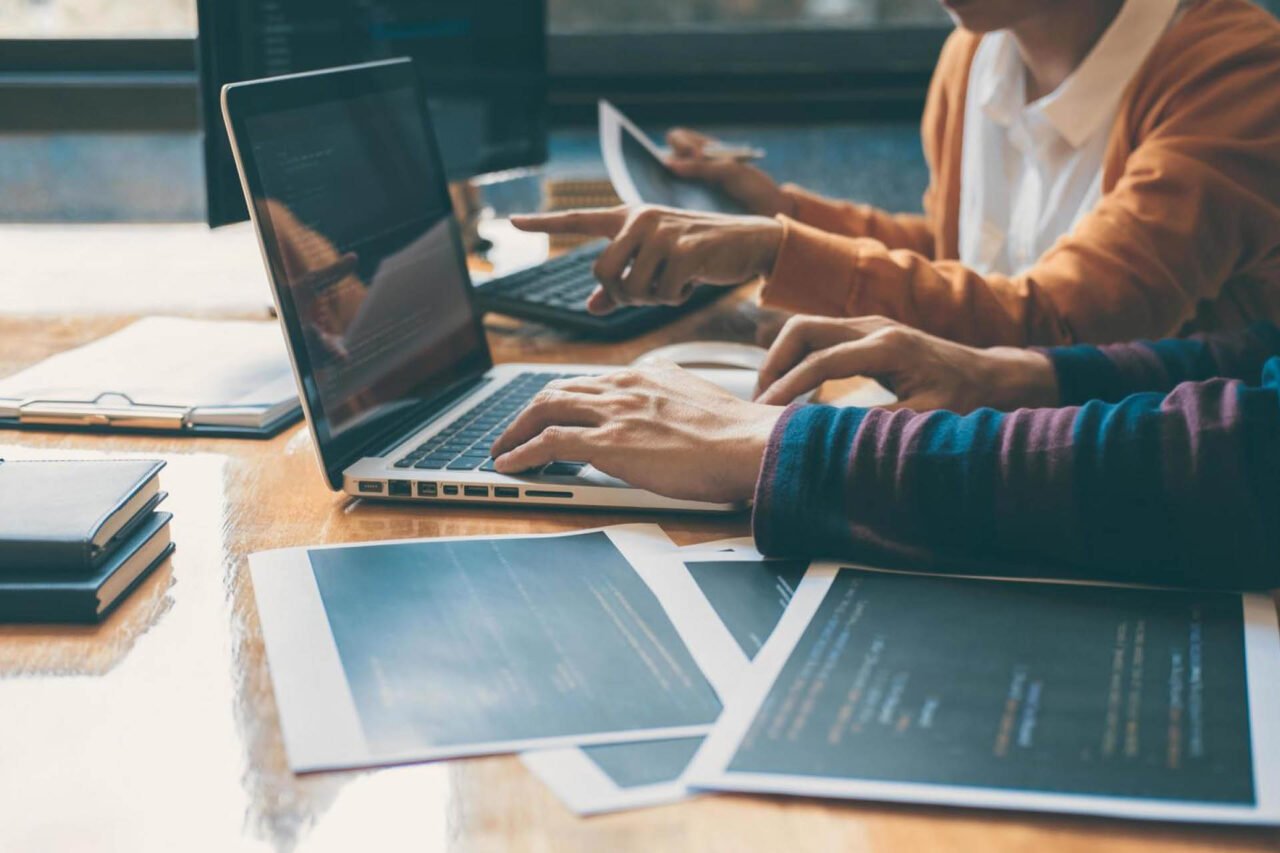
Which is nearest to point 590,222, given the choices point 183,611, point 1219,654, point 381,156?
point 381,156

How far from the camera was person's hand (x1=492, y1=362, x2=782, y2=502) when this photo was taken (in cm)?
75

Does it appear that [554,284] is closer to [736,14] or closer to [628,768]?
[628,768]

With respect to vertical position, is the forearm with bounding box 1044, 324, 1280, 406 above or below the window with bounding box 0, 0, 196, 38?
below

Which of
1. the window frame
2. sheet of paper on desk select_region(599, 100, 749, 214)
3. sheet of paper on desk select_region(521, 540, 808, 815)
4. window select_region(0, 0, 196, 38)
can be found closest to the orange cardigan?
sheet of paper on desk select_region(599, 100, 749, 214)

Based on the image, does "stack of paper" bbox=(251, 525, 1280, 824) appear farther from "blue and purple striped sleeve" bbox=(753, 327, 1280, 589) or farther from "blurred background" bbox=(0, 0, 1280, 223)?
"blurred background" bbox=(0, 0, 1280, 223)

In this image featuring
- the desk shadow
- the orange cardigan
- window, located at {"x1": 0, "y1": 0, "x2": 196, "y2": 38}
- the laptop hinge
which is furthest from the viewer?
window, located at {"x1": 0, "y1": 0, "x2": 196, "y2": 38}

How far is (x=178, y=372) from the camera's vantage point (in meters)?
1.07

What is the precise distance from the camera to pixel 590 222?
1096 mm

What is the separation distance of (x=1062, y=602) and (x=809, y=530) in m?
0.14

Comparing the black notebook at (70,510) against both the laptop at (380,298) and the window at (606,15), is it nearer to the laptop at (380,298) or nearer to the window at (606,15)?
the laptop at (380,298)

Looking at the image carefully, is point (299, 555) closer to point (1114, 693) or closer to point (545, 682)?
point (545, 682)

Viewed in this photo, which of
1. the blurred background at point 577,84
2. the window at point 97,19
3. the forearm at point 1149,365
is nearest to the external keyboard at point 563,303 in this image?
the forearm at point 1149,365

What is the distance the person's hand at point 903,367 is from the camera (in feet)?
2.93

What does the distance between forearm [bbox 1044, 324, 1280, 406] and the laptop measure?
341mm
